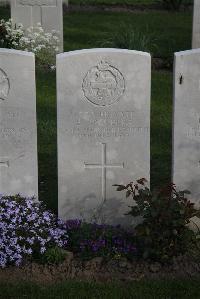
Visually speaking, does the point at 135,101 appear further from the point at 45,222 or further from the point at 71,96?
the point at 45,222

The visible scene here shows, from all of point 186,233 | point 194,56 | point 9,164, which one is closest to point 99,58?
point 194,56

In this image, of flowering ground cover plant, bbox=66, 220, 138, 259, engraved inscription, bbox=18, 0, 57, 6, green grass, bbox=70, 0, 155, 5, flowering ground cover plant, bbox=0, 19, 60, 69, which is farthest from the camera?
green grass, bbox=70, 0, 155, 5

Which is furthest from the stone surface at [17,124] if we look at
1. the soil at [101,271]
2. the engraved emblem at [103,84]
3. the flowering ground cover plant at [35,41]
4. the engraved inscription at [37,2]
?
the engraved inscription at [37,2]

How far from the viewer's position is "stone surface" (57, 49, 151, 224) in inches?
257

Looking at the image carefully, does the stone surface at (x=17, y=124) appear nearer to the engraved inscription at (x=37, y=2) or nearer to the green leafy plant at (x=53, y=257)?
the green leafy plant at (x=53, y=257)

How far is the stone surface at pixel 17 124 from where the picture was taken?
6.52 m

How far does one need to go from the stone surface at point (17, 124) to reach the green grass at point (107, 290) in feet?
3.87

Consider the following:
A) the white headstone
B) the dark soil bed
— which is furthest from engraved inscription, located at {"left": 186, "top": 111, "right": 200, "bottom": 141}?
the dark soil bed

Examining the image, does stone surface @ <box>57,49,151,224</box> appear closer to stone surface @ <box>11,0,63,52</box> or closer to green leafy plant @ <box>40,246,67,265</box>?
green leafy plant @ <box>40,246,67,265</box>

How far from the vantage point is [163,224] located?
6.19 m

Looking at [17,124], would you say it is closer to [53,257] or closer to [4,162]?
[4,162]

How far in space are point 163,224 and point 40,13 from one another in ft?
26.9

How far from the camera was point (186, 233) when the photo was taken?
6.19 meters

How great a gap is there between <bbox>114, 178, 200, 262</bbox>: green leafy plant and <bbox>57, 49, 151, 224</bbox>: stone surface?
0.55m
